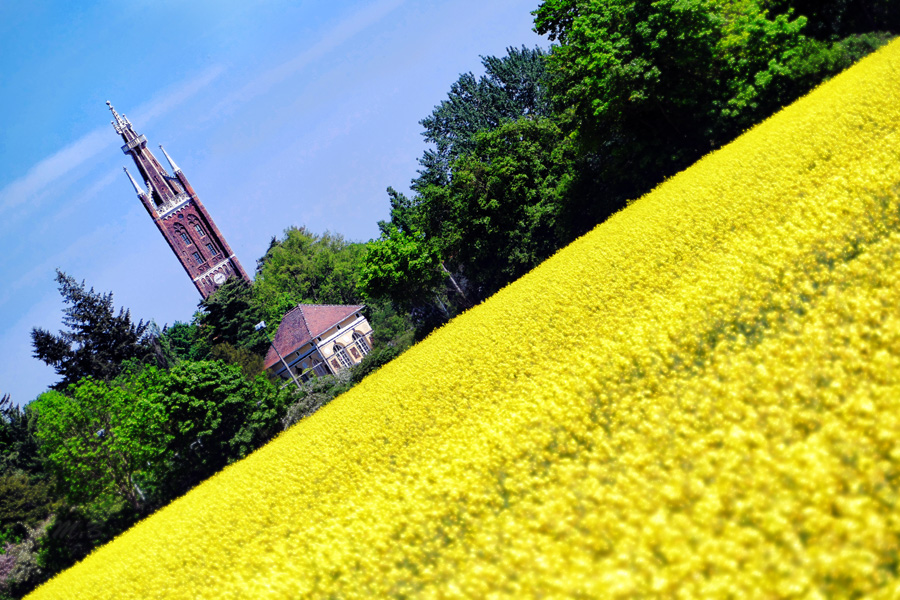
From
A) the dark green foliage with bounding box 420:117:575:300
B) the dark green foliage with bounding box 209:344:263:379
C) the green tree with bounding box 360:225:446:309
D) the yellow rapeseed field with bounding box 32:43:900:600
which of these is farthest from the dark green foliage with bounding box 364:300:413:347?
the yellow rapeseed field with bounding box 32:43:900:600

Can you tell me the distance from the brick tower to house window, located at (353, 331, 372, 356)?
4010 centimetres

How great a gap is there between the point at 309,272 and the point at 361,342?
131 ft

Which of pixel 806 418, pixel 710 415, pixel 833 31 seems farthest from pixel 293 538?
pixel 833 31

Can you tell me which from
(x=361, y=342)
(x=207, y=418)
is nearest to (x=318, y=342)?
(x=361, y=342)

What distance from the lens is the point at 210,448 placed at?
41.8 m

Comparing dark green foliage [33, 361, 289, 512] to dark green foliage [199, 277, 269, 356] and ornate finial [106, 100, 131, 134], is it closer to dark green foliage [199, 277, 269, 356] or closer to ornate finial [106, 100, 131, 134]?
dark green foliage [199, 277, 269, 356]

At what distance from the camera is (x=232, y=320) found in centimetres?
7369

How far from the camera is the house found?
62.4 metres

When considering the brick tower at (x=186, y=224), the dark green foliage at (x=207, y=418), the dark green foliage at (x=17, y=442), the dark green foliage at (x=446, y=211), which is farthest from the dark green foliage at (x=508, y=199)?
the brick tower at (x=186, y=224)

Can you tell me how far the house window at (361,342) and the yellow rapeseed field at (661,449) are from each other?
157ft

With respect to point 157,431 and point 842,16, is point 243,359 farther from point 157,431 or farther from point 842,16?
point 842,16

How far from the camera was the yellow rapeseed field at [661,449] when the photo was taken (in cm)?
426

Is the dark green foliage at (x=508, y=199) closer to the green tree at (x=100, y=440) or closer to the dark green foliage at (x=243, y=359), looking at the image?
the dark green foliage at (x=243, y=359)

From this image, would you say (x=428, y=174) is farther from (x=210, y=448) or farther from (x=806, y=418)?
(x=806, y=418)
